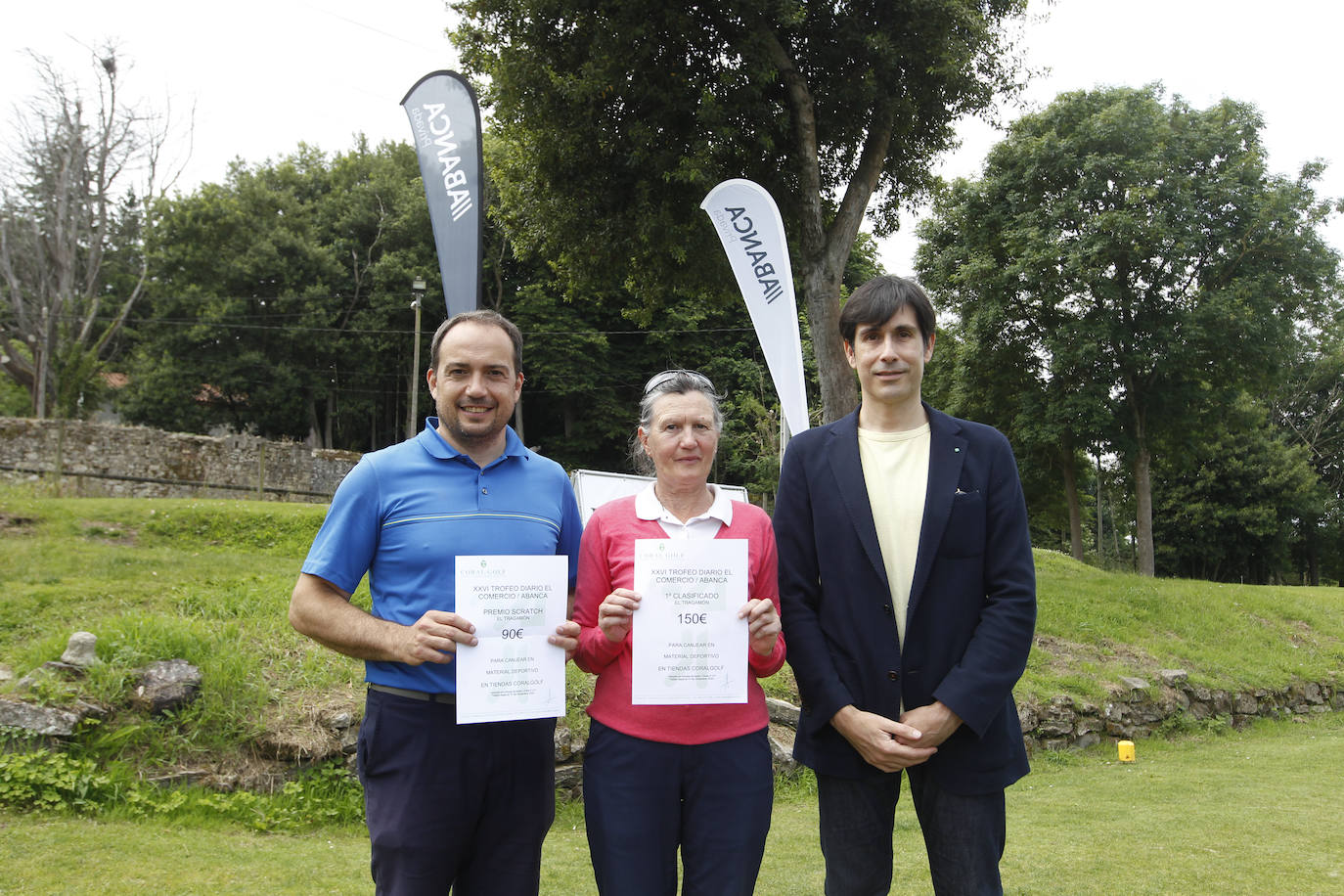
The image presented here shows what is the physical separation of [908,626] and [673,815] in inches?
33.3

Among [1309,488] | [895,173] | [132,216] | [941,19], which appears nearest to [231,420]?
[132,216]

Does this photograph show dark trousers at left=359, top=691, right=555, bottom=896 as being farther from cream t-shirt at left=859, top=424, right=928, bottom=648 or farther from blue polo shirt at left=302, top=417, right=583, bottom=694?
cream t-shirt at left=859, top=424, right=928, bottom=648

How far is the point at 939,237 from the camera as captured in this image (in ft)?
72.4

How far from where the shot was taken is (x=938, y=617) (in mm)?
2512

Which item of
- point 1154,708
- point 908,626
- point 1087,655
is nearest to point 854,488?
point 908,626

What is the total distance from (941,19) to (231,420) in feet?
97.3

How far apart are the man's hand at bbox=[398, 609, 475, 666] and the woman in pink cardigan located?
0.38 meters

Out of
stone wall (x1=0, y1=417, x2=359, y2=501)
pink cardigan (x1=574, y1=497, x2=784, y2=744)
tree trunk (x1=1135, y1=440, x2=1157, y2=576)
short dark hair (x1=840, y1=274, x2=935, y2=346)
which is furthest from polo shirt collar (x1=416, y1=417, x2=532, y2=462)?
tree trunk (x1=1135, y1=440, x2=1157, y2=576)

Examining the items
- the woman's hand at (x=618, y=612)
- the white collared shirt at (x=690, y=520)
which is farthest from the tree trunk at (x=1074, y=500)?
the woman's hand at (x=618, y=612)

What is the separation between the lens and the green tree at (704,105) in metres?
11.7

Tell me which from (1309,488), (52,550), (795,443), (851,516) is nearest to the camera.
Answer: (851,516)

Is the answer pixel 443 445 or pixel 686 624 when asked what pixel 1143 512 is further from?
pixel 443 445

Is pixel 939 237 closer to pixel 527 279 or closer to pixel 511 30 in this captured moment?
pixel 511 30

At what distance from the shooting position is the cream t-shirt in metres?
2.57
